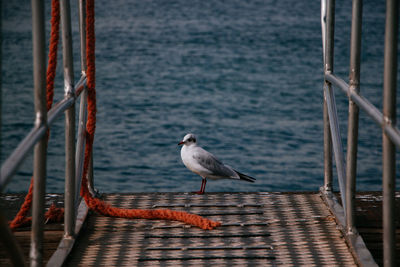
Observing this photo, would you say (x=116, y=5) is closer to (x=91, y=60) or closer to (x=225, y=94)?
(x=225, y=94)

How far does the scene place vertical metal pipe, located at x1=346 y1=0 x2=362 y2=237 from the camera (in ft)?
9.55

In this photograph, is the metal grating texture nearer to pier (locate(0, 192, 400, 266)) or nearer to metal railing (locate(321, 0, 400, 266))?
pier (locate(0, 192, 400, 266))

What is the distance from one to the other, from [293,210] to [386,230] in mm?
1320

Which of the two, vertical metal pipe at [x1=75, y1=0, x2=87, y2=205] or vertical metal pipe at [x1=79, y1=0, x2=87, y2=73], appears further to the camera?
vertical metal pipe at [x1=79, y1=0, x2=87, y2=73]

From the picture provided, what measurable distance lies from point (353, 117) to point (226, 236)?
2.93 feet

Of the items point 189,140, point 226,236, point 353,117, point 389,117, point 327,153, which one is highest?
point 389,117

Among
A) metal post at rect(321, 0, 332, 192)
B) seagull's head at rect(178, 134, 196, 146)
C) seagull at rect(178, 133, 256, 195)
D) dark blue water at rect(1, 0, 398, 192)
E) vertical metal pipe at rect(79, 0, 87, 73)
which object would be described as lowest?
dark blue water at rect(1, 0, 398, 192)

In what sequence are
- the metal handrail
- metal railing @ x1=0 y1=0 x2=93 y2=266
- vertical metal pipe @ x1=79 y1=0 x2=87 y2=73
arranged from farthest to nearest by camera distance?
1. vertical metal pipe @ x1=79 y1=0 x2=87 y2=73
2. metal railing @ x1=0 y1=0 x2=93 y2=266
3. the metal handrail

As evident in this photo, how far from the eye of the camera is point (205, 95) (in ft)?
52.0

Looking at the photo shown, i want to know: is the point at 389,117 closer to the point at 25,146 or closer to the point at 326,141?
the point at 25,146

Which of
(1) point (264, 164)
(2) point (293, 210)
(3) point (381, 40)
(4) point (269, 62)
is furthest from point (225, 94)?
(2) point (293, 210)

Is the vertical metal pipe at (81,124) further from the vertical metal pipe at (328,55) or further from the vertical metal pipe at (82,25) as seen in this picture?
the vertical metal pipe at (328,55)

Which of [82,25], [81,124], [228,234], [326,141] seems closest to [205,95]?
[326,141]

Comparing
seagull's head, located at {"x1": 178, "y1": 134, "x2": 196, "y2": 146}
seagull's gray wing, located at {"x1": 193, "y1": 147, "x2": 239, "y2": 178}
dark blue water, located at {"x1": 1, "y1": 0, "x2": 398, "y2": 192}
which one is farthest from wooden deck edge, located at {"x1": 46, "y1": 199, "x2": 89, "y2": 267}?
dark blue water, located at {"x1": 1, "y1": 0, "x2": 398, "y2": 192}
